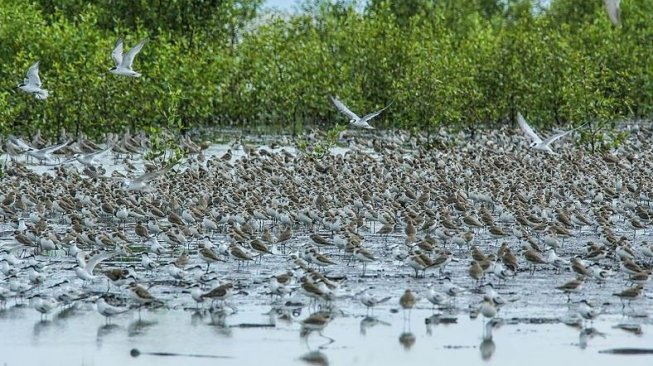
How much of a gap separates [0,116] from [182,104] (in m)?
11.8

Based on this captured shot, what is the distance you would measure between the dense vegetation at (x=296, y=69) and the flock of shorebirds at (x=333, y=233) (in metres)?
5.96

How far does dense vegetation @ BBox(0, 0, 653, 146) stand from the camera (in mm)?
42312

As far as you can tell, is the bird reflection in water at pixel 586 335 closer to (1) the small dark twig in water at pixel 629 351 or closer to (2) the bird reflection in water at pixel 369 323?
(1) the small dark twig in water at pixel 629 351

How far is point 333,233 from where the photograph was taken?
2378cm

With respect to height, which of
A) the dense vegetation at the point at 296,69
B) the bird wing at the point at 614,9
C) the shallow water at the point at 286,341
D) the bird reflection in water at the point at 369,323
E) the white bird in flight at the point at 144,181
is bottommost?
the shallow water at the point at 286,341

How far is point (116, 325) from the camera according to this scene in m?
16.7

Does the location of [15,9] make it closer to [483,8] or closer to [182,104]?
[182,104]

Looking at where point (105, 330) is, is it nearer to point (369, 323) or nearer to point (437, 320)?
point (369, 323)

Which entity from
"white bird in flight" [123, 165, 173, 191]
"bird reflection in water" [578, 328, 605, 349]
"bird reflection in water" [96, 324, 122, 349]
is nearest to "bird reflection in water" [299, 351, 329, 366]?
"bird reflection in water" [96, 324, 122, 349]

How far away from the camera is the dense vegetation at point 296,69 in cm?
4231

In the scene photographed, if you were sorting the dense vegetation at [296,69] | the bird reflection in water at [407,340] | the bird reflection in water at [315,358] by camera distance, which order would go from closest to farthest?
the bird reflection in water at [315,358]
the bird reflection in water at [407,340]
the dense vegetation at [296,69]

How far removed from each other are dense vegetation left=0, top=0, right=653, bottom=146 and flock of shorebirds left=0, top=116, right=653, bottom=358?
5962mm

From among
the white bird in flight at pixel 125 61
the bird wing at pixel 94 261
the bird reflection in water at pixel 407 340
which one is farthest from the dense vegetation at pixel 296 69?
the bird reflection in water at pixel 407 340

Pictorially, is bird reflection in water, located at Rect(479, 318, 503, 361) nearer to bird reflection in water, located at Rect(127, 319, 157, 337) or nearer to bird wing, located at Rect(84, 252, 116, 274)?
bird reflection in water, located at Rect(127, 319, 157, 337)
